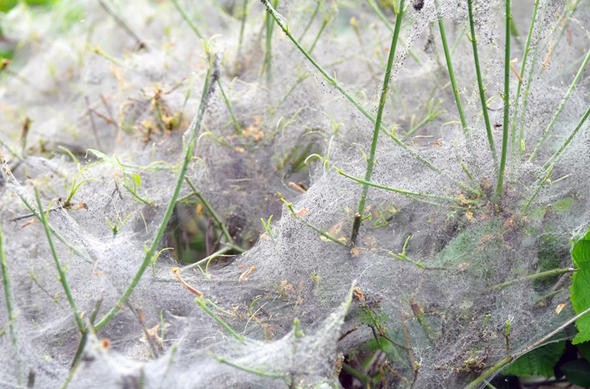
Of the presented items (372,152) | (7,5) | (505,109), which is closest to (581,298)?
(505,109)

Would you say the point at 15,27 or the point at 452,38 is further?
the point at 15,27

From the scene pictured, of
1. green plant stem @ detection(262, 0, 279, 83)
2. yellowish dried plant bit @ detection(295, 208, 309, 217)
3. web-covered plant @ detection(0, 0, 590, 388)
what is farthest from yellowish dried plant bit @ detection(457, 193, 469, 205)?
green plant stem @ detection(262, 0, 279, 83)

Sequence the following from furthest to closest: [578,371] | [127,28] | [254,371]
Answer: [127,28] → [578,371] → [254,371]

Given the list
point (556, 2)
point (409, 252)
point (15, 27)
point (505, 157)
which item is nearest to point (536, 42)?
point (556, 2)

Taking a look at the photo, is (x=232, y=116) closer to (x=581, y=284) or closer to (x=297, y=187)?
(x=297, y=187)

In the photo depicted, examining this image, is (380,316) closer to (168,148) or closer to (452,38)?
(168,148)

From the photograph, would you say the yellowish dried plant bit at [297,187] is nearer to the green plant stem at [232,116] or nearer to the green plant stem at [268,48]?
the green plant stem at [232,116]

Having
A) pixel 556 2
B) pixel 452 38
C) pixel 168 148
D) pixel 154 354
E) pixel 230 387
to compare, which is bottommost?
pixel 230 387

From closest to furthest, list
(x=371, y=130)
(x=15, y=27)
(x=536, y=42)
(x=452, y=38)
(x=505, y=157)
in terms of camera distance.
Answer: (x=505, y=157) → (x=536, y=42) → (x=371, y=130) → (x=452, y=38) → (x=15, y=27)
